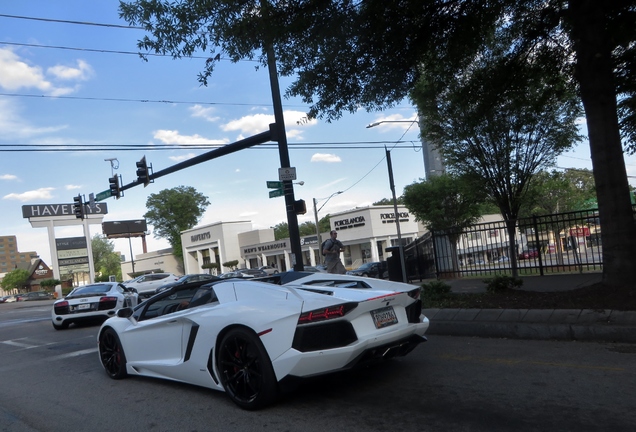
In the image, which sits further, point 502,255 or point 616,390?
point 502,255

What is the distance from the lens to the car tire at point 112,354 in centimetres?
703

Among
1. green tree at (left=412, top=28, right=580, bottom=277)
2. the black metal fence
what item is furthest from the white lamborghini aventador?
the black metal fence

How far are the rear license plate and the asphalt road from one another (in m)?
0.68

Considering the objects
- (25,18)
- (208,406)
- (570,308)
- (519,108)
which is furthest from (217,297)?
(25,18)

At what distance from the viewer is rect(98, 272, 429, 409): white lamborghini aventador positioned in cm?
489

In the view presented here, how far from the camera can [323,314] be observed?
16.1ft

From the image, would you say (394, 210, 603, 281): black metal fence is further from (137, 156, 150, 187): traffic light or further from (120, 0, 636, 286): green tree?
(137, 156, 150, 187): traffic light

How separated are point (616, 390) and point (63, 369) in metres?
7.49

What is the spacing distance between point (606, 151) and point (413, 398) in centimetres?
513

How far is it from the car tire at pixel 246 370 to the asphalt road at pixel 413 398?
14 cm

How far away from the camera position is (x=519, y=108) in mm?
12562

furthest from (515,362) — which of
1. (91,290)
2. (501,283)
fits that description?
(91,290)

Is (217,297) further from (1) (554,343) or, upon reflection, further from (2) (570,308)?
(2) (570,308)

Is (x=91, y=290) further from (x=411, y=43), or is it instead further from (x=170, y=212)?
(x=170, y=212)
